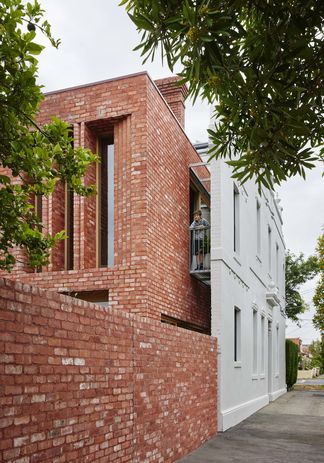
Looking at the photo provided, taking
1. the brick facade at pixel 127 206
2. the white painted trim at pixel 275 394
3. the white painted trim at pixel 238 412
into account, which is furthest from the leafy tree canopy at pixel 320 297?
the brick facade at pixel 127 206

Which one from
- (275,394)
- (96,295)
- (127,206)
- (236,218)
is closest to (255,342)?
(236,218)

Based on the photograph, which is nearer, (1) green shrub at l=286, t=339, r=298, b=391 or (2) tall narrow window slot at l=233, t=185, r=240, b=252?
(2) tall narrow window slot at l=233, t=185, r=240, b=252

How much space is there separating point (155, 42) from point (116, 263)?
7.81 metres

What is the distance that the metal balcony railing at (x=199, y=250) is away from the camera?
1418 cm

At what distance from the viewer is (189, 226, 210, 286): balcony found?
46.5 ft

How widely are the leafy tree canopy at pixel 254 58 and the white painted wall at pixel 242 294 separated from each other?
676cm

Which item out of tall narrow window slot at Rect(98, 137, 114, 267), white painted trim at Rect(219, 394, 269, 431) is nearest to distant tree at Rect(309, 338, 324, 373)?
white painted trim at Rect(219, 394, 269, 431)

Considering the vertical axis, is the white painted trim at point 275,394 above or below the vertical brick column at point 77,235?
below

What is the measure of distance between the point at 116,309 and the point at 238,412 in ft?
21.7

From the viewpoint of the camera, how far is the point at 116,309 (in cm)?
910

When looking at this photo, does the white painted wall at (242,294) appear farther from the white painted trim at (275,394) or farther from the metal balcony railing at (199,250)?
the metal balcony railing at (199,250)

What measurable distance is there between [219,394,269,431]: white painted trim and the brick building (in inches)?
28.3

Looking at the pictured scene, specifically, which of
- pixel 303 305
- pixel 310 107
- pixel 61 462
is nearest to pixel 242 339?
pixel 61 462

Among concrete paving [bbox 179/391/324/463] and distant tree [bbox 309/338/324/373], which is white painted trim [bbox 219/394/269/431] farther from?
distant tree [bbox 309/338/324/373]
